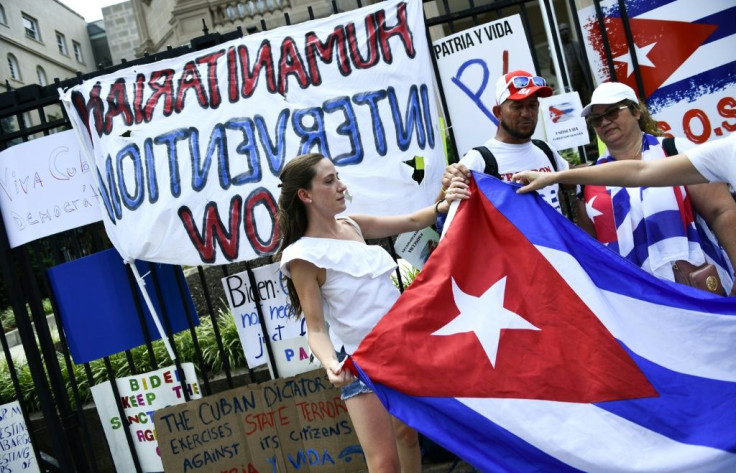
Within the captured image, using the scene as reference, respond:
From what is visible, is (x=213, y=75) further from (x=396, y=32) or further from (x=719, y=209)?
(x=719, y=209)

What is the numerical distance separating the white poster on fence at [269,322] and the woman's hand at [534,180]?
6.00 feet

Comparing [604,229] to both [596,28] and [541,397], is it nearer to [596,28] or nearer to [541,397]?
[541,397]

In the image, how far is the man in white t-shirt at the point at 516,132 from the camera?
11.3ft

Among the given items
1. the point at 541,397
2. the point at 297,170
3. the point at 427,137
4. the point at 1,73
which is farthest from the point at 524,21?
the point at 1,73

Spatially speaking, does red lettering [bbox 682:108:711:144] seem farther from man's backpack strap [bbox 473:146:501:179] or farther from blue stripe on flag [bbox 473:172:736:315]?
blue stripe on flag [bbox 473:172:736:315]

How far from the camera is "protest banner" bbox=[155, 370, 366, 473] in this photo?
13.8ft

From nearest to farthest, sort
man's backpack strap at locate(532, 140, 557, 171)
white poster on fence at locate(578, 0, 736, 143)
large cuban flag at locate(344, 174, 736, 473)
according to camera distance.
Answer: large cuban flag at locate(344, 174, 736, 473), man's backpack strap at locate(532, 140, 557, 171), white poster on fence at locate(578, 0, 736, 143)

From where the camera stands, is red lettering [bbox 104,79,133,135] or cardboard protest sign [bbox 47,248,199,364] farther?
cardboard protest sign [bbox 47,248,199,364]

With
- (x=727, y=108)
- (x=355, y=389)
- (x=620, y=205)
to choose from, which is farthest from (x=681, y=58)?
(x=355, y=389)

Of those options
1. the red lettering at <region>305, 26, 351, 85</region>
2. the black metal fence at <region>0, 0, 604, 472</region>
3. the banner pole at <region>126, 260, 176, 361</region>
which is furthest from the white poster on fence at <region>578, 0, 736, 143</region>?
the banner pole at <region>126, 260, 176, 361</region>

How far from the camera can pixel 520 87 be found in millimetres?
3414

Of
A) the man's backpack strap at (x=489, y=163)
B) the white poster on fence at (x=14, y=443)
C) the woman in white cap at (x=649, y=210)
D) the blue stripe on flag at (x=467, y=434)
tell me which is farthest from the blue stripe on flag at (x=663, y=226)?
the white poster on fence at (x=14, y=443)

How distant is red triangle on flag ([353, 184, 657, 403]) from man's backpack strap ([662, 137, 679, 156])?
0.82m

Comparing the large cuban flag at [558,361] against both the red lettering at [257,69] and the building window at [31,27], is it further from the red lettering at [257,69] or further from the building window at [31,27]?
the building window at [31,27]
